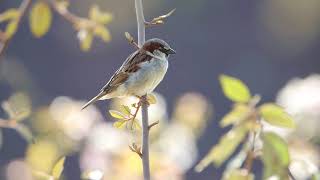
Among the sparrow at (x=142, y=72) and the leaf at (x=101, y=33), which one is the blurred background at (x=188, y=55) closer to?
the sparrow at (x=142, y=72)

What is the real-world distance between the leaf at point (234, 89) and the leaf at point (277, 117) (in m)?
0.02

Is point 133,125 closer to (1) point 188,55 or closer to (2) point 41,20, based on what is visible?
(2) point 41,20

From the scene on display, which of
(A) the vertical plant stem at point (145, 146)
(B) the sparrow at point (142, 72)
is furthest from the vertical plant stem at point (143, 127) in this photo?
(B) the sparrow at point (142, 72)

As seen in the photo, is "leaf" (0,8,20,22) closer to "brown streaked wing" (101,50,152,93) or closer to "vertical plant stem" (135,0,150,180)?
"vertical plant stem" (135,0,150,180)

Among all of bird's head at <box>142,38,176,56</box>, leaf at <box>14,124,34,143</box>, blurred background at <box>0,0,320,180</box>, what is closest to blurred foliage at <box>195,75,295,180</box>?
leaf at <box>14,124,34,143</box>

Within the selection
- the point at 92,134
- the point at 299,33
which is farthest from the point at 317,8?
the point at 92,134

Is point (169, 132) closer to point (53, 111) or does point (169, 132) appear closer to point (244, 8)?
point (53, 111)

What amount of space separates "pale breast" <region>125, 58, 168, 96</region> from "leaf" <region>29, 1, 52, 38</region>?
1.73 ft

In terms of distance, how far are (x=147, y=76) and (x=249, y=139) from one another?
61 centimetres

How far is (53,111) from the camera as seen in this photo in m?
1.37

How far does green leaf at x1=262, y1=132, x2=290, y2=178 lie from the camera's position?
55 cm

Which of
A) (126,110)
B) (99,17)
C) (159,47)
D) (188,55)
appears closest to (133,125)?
(126,110)

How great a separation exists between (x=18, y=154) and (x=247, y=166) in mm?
3535

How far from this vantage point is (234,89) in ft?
1.99
